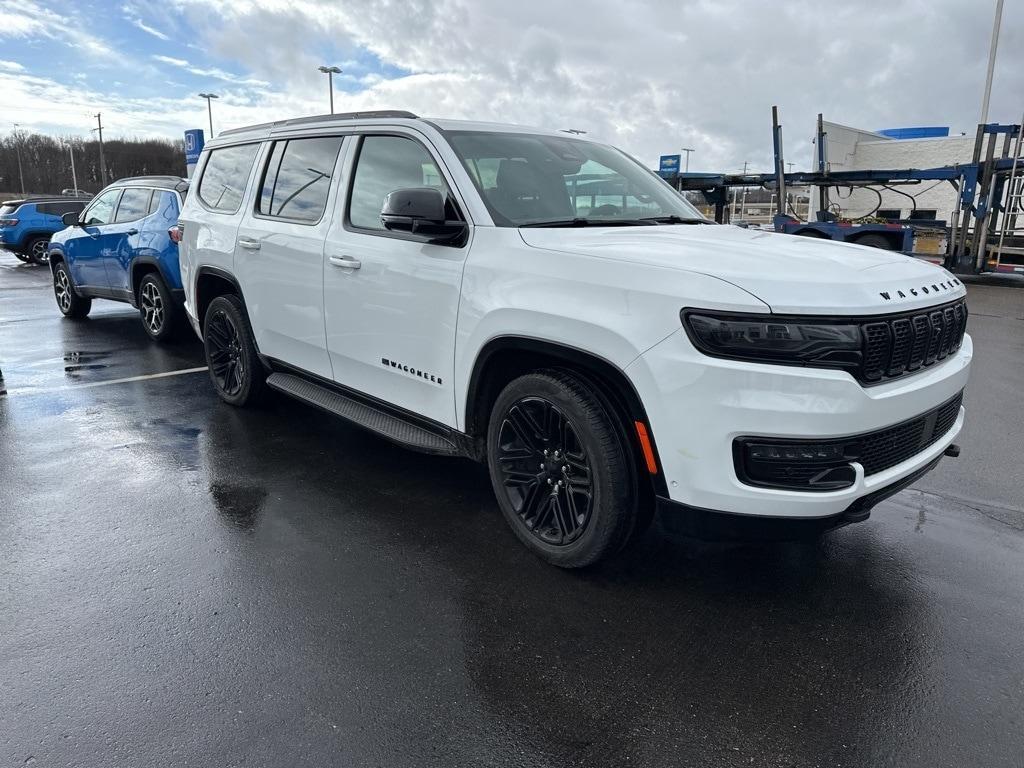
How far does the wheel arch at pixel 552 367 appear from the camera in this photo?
9.27ft

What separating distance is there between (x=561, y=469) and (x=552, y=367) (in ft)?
1.46

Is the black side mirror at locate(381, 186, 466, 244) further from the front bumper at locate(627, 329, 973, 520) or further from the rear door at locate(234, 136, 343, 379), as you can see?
the front bumper at locate(627, 329, 973, 520)

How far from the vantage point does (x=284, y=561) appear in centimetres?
343

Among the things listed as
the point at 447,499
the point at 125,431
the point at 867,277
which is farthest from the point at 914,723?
the point at 125,431

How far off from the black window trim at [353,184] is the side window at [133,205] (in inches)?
206

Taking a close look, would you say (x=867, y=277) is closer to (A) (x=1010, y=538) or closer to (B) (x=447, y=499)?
(A) (x=1010, y=538)

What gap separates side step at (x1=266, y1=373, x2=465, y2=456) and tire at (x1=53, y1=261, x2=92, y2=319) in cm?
639

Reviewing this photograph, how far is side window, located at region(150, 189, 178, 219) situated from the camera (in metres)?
8.01

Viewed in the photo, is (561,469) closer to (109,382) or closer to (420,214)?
(420,214)

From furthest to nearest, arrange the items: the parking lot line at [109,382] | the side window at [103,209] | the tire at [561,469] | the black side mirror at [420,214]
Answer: the side window at [103,209], the parking lot line at [109,382], the black side mirror at [420,214], the tire at [561,469]

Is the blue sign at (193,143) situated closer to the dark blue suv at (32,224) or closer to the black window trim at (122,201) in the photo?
the dark blue suv at (32,224)

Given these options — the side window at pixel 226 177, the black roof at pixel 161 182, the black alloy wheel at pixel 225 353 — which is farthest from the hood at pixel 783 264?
the black roof at pixel 161 182

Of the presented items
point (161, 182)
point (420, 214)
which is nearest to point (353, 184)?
point (420, 214)

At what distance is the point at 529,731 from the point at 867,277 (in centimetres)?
200
